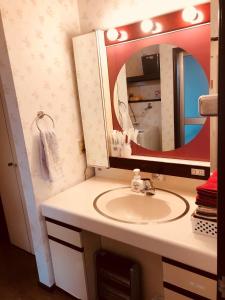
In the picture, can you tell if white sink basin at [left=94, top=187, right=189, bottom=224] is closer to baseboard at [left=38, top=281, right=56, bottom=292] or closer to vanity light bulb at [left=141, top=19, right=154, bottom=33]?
baseboard at [left=38, top=281, right=56, bottom=292]

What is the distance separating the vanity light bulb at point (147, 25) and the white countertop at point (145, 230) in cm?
109

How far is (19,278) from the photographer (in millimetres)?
2141

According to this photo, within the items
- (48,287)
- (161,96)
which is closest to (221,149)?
(161,96)

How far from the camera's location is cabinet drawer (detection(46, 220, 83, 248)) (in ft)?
5.28

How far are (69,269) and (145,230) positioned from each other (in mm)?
802

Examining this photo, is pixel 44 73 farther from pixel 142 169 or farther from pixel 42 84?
pixel 142 169

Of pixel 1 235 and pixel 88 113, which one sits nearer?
pixel 88 113

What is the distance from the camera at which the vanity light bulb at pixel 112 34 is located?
5.56 feet

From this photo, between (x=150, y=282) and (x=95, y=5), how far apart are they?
2.02 m

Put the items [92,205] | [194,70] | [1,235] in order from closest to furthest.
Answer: [194,70], [92,205], [1,235]

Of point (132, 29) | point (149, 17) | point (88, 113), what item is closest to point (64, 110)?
point (88, 113)

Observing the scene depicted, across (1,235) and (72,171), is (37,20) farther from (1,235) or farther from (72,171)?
(1,235)

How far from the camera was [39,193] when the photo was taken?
5.73 feet

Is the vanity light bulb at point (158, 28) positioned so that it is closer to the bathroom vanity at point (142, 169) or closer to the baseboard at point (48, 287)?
the bathroom vanity at point (142, 169)
